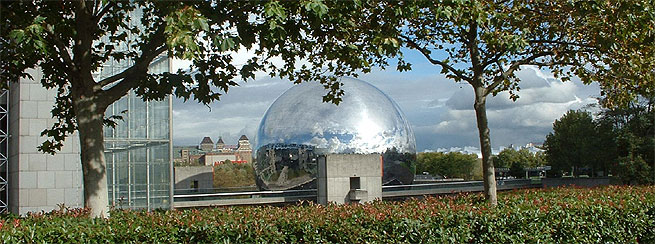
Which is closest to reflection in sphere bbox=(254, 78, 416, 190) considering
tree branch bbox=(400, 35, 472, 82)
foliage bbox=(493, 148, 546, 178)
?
tree branch bbox=(400, 35, 472, 82)

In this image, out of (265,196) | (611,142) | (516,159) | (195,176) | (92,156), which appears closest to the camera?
(92,156)

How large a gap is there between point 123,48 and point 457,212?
16724 mm

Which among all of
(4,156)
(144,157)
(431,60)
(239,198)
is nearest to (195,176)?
(239,198)

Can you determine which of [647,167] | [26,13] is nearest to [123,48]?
[26,13]

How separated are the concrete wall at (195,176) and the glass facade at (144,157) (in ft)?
43.2

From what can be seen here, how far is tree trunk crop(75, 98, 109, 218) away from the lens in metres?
9.26

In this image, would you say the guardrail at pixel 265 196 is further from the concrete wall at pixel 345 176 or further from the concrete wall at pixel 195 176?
the concrete wall at pixel 195 176

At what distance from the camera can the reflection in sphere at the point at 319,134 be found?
27281mm

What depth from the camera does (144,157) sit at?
72.0ft

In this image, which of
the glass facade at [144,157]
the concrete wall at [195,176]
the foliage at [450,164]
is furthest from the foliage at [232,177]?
the glass facade at [144,157]

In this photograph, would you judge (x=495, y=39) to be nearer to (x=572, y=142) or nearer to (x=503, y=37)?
(x=503, y=37)

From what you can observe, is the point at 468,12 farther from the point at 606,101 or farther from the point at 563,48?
the point at 606,101

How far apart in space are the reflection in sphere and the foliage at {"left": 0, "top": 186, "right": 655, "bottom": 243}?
16022 mm

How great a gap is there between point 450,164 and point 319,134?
5608cm
